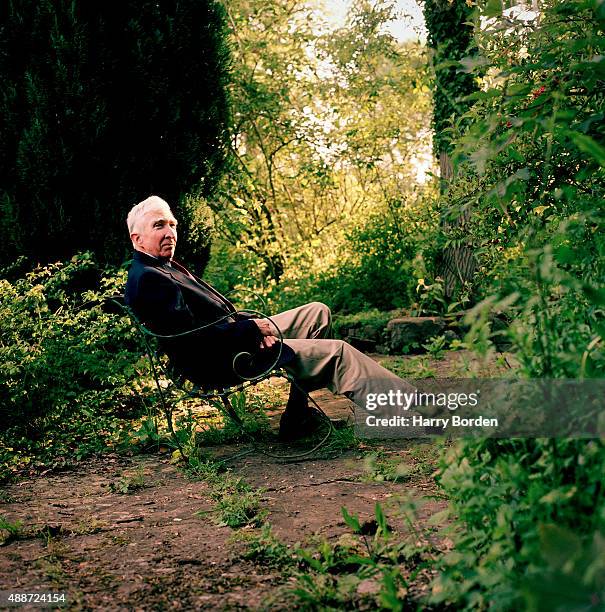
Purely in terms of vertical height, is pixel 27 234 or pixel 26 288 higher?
pixel 27 234

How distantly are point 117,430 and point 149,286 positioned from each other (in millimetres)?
1170

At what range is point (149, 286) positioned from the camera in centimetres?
391

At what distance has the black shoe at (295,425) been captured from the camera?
4.25 metres

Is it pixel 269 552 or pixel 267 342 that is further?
pixel 267 342

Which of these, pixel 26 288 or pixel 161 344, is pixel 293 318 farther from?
pixel 26 288

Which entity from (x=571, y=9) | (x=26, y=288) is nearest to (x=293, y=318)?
(x=26, y=288)

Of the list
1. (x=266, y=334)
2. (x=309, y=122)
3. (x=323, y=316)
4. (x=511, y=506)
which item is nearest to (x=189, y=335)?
(x=266, y=334)

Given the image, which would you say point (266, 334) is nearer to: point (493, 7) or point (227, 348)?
point (227, 348)

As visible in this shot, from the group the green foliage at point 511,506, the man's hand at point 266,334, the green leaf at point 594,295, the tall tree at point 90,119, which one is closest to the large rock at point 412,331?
the tall tree at point 90,119

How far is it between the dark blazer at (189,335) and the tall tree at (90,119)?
4.60 feet

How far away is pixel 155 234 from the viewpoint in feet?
13.9

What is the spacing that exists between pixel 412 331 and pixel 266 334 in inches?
145

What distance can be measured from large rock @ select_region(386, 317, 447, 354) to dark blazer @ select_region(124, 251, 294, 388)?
3652 millimetres

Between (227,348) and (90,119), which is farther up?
(90,119)
